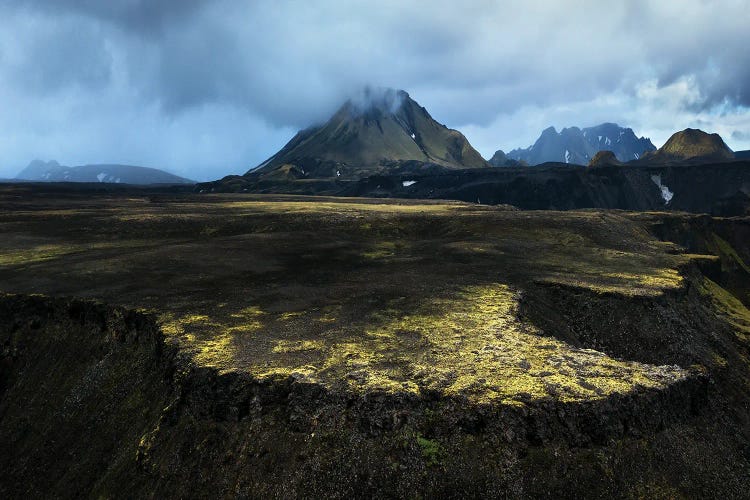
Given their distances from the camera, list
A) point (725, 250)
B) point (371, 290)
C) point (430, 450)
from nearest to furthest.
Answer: point (430, 450) → point (371, 290) → point (725, 250)

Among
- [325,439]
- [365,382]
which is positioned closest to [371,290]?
[365,382]

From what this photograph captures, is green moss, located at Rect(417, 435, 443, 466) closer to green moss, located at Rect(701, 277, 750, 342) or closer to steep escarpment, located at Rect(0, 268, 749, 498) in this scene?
steep escarpment, located at Rect(0, 268, 749, 498)

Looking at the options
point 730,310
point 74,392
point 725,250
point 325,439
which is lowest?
point 725,250

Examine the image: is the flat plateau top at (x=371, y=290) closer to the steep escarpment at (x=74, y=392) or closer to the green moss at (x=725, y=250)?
the steep escarpment at (x=74, y=392)

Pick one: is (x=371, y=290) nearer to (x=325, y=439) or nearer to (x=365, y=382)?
(x=365, y=382)

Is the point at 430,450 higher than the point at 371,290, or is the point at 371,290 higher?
the point at 371,290

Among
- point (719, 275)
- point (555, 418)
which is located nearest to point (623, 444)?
point (555, 418)

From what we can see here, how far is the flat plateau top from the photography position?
19922 millimetres

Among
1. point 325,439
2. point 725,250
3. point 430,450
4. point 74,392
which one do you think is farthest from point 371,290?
point 725,250

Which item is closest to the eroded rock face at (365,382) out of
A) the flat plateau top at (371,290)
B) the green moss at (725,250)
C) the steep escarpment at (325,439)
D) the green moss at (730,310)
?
the steep escarpment at (325,439)

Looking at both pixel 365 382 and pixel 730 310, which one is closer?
pixel 365 382

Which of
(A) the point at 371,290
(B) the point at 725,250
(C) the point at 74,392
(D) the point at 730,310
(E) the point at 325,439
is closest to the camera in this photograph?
(E) the point at 325,439

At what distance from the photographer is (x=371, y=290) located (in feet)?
115

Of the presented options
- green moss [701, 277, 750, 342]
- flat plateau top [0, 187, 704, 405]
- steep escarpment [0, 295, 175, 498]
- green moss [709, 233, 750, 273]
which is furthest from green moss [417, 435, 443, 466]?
green moss [709, 233, 750, 273]
